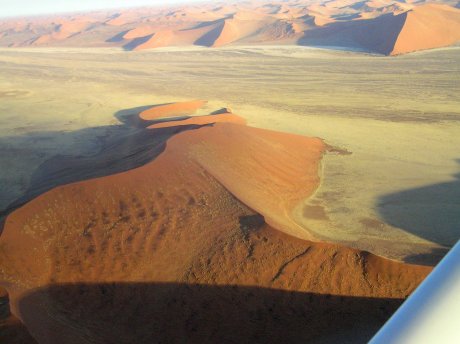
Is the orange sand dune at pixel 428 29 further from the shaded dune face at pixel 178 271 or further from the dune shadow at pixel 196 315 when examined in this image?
the dune shadow at pixel 196 315

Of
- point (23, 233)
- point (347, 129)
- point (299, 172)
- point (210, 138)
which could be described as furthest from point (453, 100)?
point (23, 233)

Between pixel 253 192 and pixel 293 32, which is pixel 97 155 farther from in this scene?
pixel 293 32

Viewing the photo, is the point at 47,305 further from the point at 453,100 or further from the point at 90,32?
the point at 90,32

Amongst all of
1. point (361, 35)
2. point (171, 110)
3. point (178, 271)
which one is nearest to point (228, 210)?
point (178, 271)

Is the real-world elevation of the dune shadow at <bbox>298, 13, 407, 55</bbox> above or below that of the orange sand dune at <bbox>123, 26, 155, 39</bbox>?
below

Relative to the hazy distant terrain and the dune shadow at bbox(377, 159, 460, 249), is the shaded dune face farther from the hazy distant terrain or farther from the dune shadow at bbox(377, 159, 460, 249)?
the dune shadow at bbox(377, 159, 460, 249)

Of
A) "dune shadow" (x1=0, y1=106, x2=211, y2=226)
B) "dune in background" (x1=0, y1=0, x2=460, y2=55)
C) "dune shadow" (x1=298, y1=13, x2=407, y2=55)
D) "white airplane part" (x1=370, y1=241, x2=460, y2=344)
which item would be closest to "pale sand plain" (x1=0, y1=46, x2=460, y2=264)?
"dune shadow" (x1=0, y1=106, x2=211, y2=226)
